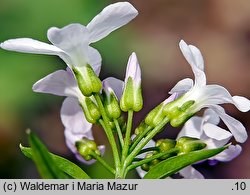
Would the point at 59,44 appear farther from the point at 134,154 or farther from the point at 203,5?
the point at 203,5

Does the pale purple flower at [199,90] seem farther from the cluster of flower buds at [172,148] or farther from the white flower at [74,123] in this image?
the white flower at [74,123]

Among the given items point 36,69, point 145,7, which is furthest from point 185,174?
point 145,7

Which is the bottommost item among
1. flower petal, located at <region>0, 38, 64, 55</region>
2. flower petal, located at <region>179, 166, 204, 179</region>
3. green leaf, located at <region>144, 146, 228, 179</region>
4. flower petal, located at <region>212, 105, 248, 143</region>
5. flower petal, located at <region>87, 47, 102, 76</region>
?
flower petal, located at <region>179, 166, 204, 179</region>

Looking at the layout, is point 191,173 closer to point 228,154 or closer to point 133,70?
point 228,154

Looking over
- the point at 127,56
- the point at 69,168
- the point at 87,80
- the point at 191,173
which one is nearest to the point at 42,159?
the point at 69,168

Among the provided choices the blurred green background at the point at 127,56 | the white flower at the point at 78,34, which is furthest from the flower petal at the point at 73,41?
Answer: the blurred green background at the point at 127,56

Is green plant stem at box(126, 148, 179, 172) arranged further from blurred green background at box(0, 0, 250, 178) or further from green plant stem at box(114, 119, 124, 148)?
blurred green background at box(0, 0, 250, 178)

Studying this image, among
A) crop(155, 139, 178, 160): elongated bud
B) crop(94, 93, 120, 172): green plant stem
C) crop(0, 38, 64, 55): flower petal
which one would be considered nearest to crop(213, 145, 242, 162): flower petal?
crop(155, 139, 178, 160): elongated bud
